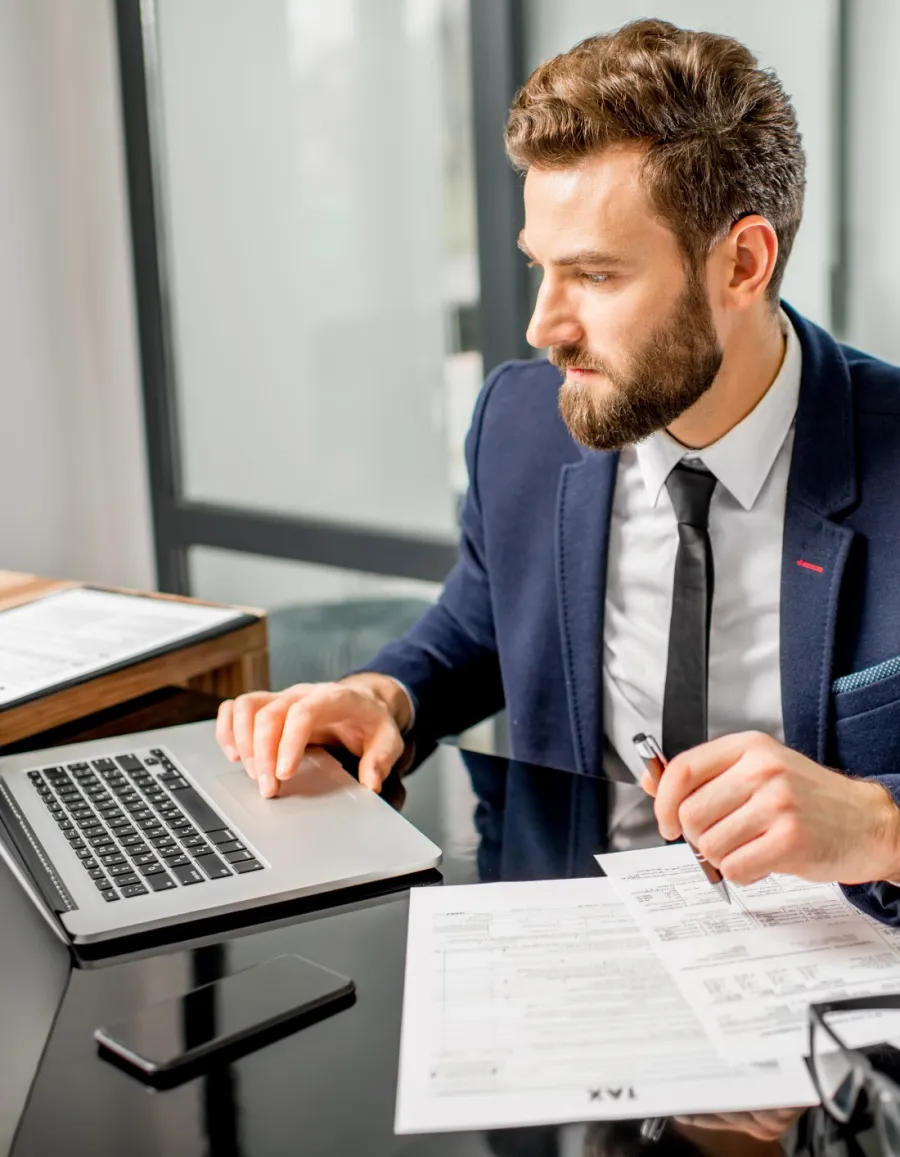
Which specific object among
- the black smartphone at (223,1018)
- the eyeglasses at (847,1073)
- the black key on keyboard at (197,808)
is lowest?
the black key on keyboard at (197,808)

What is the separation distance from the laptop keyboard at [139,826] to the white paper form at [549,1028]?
0.18m

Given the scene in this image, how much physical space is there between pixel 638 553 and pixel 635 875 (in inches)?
21.0

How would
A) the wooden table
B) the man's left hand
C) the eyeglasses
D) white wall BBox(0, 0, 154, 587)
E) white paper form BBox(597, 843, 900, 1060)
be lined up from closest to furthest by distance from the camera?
1. the eyeglasses
2. white paper form BBox(597, 843, 900, 1060)
3. the man's left hand
4. the wooden table
5. white wall BBox(0, 0, 154, 587)

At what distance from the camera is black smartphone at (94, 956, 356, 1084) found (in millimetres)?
728

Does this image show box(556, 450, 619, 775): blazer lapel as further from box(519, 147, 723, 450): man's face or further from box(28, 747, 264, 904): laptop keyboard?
box(28, 747, 264, 904): laptop keyboard

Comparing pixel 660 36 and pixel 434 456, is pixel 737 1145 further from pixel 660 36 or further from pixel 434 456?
pixel 434 456

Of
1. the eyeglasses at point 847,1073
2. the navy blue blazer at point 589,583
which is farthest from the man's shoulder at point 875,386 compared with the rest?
the eyeglasses at point 847,1073

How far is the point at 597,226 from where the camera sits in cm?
124

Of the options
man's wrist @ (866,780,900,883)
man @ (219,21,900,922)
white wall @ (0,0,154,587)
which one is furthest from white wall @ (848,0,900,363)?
white wall @ (0,0,154,587)

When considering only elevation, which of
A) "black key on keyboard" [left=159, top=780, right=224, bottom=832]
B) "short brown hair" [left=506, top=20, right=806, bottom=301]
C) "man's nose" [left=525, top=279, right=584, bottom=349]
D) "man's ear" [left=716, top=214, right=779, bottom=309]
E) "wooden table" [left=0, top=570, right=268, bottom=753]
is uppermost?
"short brown hair" [left=506, top=20, right=806, bottom=301]

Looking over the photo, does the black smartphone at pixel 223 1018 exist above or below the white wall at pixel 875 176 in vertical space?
below

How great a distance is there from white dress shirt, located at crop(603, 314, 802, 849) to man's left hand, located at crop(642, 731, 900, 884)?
40 cm

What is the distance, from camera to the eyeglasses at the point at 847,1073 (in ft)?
2.09

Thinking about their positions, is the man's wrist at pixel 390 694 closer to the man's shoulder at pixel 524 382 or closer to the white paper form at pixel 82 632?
the white paper form at pixel 82 632
